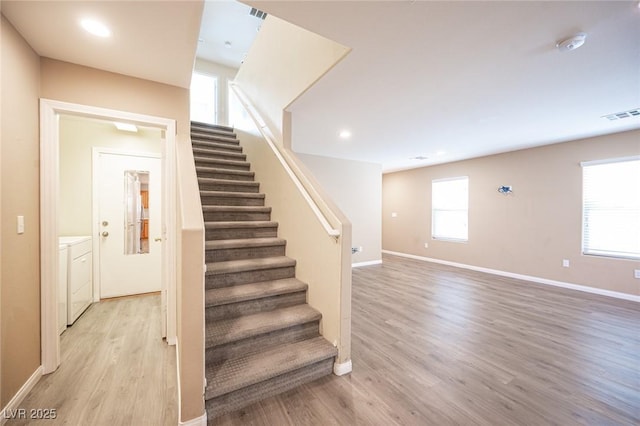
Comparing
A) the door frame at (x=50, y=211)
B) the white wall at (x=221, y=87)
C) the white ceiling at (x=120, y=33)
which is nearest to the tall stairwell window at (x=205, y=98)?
the white wall at (x=221, y=87)

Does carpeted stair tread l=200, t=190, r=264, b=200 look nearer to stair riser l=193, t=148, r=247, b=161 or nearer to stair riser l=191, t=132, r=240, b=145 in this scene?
stair riser l=193, t=148, r=247, b=161

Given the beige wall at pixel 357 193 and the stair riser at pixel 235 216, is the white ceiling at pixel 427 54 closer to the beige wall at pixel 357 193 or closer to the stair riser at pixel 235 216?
the stair riser at pixel 235 216

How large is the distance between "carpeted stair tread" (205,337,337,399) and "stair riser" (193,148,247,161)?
2770 millimetres

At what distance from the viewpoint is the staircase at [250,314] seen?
1.73 m

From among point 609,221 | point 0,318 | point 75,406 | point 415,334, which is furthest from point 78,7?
point 609,221

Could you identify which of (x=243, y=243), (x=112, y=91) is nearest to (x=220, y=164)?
(x=112, y=91)

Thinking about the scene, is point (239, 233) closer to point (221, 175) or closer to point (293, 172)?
point (293, 172)

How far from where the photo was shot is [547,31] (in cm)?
173

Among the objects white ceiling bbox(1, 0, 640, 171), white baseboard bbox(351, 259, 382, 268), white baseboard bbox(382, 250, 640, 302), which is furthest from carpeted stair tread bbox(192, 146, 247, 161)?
white baseboard bbox(382, 250, 640, 302)

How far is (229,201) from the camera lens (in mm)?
3129

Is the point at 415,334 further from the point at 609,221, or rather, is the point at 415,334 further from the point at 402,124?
the point at 609,221

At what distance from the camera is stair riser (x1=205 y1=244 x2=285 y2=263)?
244 centimetres

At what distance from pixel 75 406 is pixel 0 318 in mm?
705

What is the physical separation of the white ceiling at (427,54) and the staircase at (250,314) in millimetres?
1392
